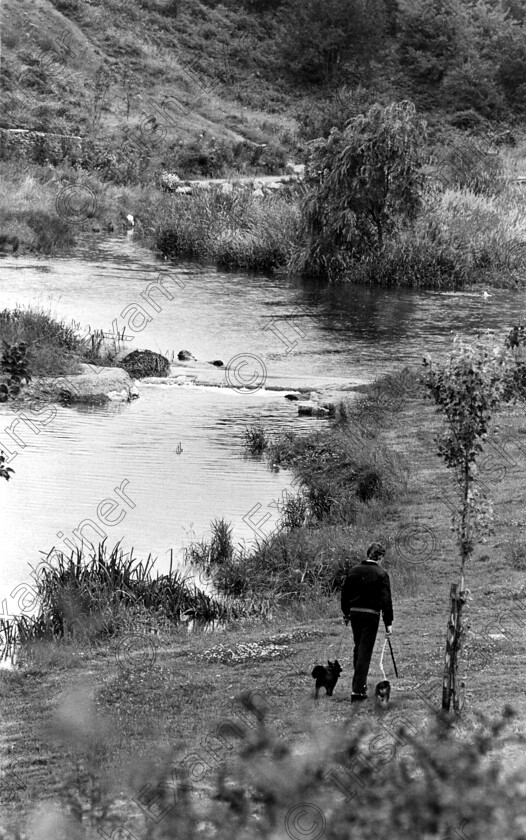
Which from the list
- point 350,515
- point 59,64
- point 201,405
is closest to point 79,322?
point 201,405

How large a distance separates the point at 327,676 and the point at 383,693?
2.14ft

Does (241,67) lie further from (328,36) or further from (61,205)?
(61,205)

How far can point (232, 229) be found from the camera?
48.3 meters

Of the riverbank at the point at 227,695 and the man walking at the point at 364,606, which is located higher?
the man walking at the point at 364,606
